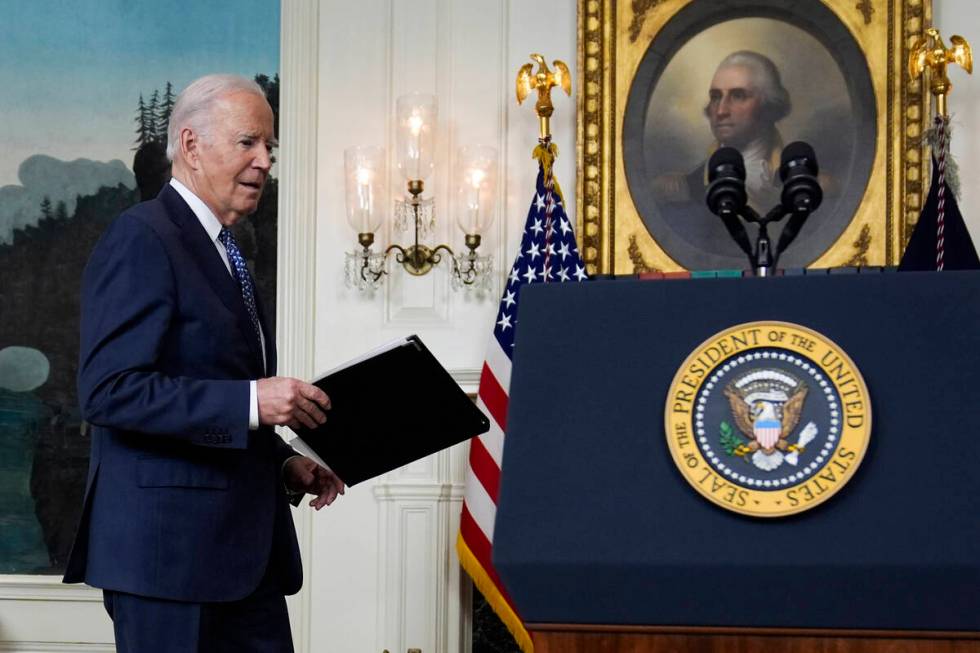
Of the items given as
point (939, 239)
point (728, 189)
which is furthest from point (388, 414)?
point (939, 239)

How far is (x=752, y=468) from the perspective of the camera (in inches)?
75.4

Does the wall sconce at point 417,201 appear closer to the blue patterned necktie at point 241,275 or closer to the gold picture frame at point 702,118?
the gold picture frame at point 702,118

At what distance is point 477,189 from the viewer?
521cm

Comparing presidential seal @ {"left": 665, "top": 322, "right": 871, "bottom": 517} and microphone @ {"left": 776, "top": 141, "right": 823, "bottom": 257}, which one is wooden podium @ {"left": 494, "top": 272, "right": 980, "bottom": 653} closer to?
presidential seal @ {"left": 665, "top": 322, "right": 871, "bottom": 517}

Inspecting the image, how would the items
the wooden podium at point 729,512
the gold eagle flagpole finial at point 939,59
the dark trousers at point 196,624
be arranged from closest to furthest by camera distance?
the wooden podium at point 729,512, the dark trousers at point 196,624, the gold eagle flagpole finial at point 939,59

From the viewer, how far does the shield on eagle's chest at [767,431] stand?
6.29 ft

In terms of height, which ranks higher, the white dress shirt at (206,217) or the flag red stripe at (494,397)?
the white dress shirt at (206,217)

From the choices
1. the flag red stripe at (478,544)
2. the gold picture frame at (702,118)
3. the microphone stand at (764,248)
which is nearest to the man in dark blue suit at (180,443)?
the microphone stand at (764,248)

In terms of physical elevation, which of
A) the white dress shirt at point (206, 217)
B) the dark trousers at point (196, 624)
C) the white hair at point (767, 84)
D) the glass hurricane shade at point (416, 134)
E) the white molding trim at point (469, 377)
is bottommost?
the dark trousers at point (196, 624)

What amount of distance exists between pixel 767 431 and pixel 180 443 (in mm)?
1380

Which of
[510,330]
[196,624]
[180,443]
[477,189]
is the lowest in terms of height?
[196,624]

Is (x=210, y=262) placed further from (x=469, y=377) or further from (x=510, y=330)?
(x=469, y=377)

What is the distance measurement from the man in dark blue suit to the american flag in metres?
1.97

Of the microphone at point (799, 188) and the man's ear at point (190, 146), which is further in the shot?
the man's ear at point (190, 146)
